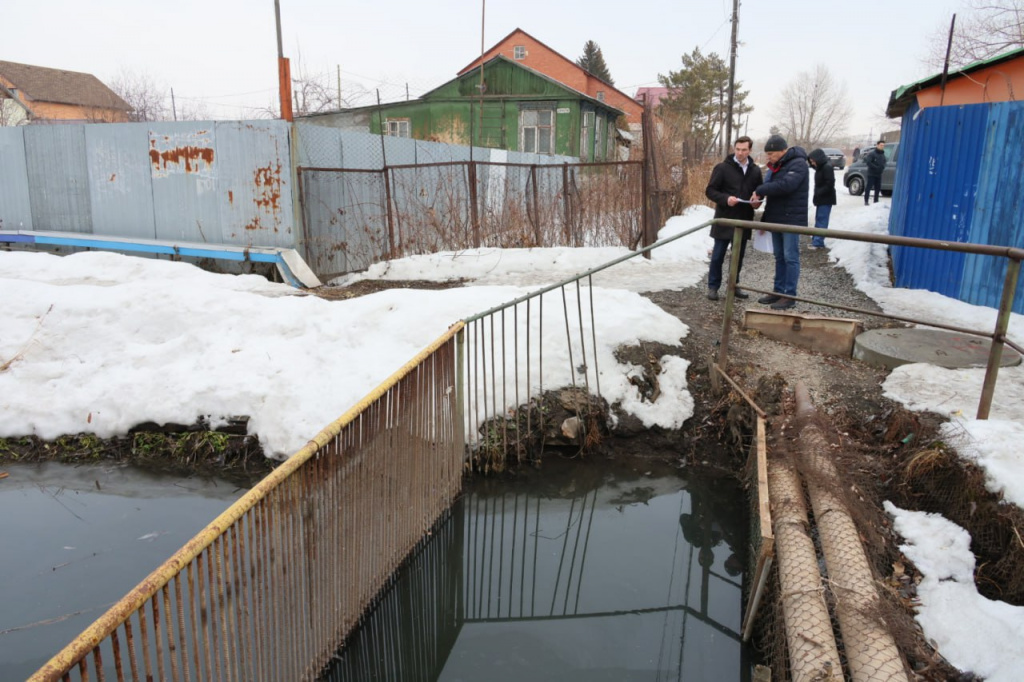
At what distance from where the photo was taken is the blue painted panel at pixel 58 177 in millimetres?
10805

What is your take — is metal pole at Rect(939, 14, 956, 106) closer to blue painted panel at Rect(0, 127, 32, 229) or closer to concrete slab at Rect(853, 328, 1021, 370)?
concrete slab at Rect(853, 328, 1021, 370)

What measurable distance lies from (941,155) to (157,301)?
9.02 meters

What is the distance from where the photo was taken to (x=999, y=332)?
3963mm

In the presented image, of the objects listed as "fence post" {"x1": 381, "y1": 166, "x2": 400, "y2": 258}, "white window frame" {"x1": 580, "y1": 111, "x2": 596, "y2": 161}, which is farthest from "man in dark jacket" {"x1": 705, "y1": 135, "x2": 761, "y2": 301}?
"white window frame" {"x1": 580, "y1": 111, "x2": 596, "y2": 161}

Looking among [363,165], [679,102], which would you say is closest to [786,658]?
[363,165]

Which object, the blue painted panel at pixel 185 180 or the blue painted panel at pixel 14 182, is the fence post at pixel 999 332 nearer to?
the blue painted panel at pixel 185 180

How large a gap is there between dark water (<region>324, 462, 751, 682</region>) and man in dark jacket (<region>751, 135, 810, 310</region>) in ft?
9.45

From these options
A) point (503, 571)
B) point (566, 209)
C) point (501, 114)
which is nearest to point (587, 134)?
point (501, 114)

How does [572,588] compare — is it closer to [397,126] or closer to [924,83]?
[924,83]

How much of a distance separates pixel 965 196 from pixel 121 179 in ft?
38.2

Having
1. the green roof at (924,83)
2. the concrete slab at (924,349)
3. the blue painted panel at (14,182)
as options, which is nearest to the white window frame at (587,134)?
the green roof at (924,83)

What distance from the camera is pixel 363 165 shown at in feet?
35.2

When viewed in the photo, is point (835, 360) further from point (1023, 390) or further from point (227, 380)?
point (227, 380)

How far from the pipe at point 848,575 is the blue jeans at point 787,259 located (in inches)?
111
